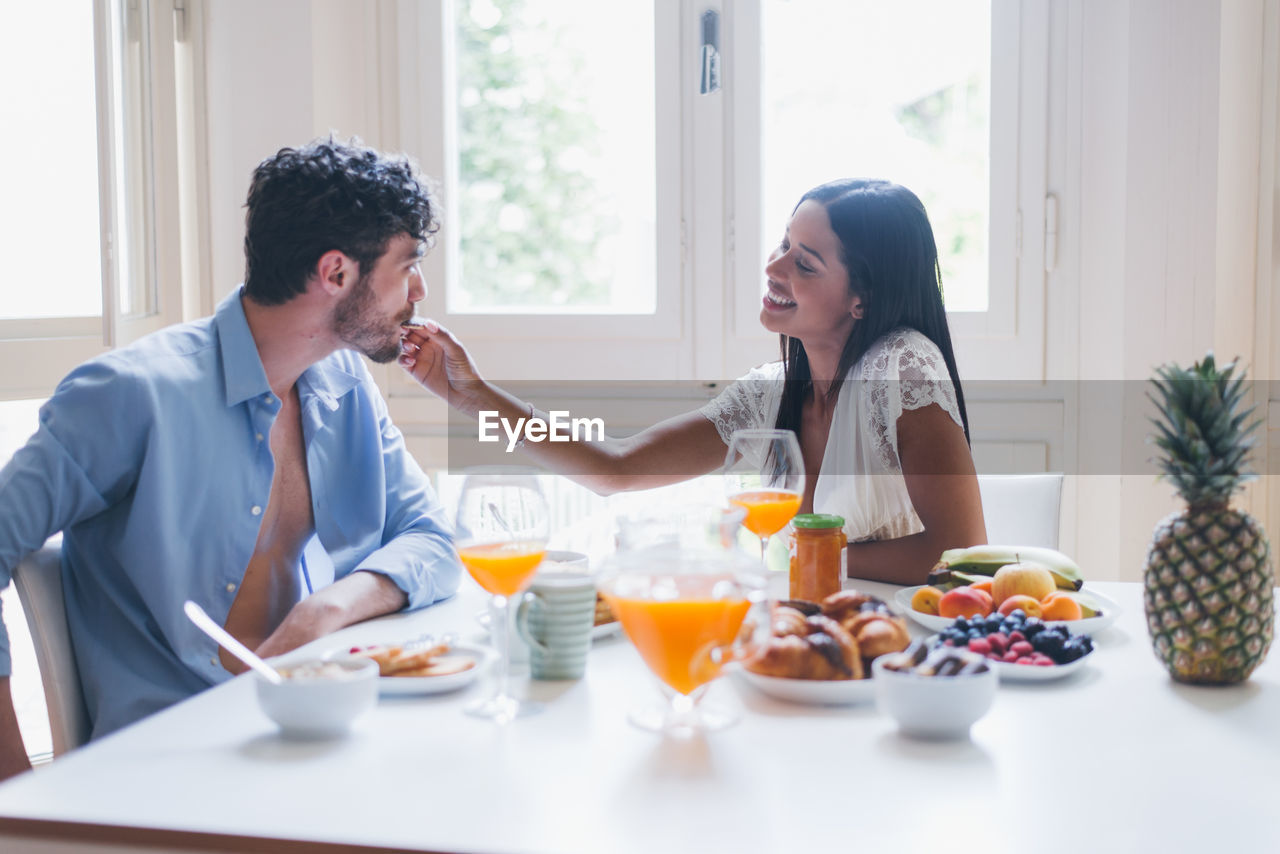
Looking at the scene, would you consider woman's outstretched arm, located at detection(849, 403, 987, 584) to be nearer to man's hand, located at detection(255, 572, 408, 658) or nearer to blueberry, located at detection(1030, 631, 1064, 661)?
blueberry, located at detection(1030, 631, 1064, 661)

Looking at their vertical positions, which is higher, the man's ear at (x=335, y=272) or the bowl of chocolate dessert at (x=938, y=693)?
the man's ear at (x=335, y=272)

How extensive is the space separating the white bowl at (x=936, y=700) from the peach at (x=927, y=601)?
342mm

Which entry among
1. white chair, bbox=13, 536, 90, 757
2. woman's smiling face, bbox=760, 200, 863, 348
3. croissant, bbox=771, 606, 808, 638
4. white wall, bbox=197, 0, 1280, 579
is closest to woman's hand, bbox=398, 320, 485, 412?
woman's smiling face, bbox=760, 200, 863, 348

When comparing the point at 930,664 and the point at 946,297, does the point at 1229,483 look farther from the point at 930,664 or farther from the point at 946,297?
the point at 946,297

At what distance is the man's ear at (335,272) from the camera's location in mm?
1626

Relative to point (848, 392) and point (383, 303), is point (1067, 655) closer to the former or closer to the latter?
point (848, 392)

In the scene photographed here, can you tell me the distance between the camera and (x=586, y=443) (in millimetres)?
2102

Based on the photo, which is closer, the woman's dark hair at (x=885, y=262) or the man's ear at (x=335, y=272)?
the man's ear at (x=335, y=272)

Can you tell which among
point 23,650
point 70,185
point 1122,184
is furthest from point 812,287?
point 23,650

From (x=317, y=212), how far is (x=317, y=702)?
94cm

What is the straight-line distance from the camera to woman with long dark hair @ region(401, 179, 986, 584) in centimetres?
170

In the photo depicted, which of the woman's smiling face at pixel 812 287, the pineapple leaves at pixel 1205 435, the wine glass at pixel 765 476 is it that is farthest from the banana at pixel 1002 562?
the woman's smiling face at pixel 812 287

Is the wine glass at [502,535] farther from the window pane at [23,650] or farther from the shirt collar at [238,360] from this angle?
the window pane at [23,650]

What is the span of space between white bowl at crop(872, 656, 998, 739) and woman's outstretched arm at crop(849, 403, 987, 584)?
0.60 m
